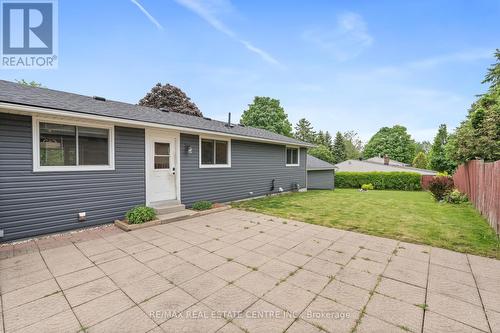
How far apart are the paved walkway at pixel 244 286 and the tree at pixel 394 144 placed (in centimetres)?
4614

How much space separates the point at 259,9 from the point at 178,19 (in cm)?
345

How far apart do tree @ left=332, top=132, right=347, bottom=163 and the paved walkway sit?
3757 centimetres

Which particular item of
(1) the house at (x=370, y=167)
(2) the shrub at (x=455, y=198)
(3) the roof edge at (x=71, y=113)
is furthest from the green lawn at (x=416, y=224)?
(1) the house at (x=370, y=167)

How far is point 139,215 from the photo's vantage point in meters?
5.48

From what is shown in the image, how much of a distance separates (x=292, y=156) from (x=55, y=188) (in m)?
10.4

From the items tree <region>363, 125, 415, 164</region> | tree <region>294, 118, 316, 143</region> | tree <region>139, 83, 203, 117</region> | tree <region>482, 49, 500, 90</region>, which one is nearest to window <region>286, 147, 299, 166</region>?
tree <region>482, 49, 500, 90</region>

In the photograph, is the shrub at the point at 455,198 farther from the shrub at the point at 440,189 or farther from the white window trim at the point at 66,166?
the white window trim at the point at 66,166

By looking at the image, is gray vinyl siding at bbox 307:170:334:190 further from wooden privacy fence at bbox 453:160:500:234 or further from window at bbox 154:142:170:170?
window at bbox 154:142:170:170

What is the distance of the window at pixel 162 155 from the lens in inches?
261

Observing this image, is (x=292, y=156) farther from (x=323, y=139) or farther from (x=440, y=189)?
(x=323, y=139)

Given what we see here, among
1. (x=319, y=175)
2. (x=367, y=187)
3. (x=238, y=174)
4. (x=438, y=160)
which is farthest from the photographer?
(x=438, y=160)

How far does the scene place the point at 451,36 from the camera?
9039 mm

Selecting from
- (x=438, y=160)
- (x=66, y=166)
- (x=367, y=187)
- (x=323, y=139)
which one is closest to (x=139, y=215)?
(x=66, y=166)

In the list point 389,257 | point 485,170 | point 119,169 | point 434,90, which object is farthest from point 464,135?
point 119,169
